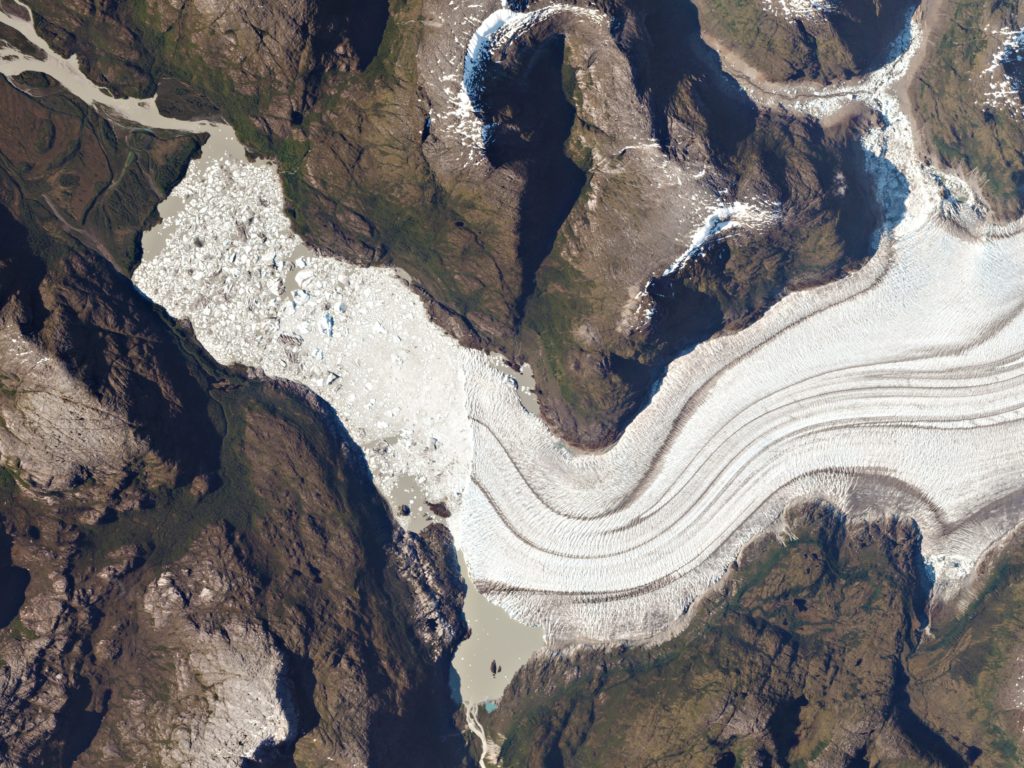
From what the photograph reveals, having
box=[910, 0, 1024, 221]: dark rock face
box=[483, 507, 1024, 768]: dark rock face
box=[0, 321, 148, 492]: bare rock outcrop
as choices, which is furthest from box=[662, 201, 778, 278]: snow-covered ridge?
box=[0, 321, 148, 492]: bare rock outcrop

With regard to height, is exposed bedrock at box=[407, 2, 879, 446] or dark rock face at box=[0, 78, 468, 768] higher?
exposed bedrock at box=[407, 2, 879, 446]

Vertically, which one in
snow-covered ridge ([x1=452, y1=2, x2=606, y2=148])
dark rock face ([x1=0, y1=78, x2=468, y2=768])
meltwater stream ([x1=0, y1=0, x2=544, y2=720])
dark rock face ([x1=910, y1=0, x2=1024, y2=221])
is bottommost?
dark rock face ([x1=0, y1=78, x2=468, y2=768])

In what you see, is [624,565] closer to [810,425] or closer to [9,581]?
[810,425]

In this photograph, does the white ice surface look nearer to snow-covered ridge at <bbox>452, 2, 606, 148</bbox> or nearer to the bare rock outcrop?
the bare rock outcrop

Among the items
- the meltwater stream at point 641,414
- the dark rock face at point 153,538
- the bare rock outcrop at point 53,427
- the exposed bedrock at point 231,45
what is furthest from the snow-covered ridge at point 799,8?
the bare rock outcrop at point 53,427

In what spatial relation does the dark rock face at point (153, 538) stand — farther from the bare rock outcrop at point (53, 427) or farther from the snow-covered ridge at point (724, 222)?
the snow-covered ridge at point (724, 222)

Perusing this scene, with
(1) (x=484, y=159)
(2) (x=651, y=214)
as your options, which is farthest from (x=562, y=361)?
(1) (x=484, y=159)

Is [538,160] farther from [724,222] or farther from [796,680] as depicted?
[796,680]
